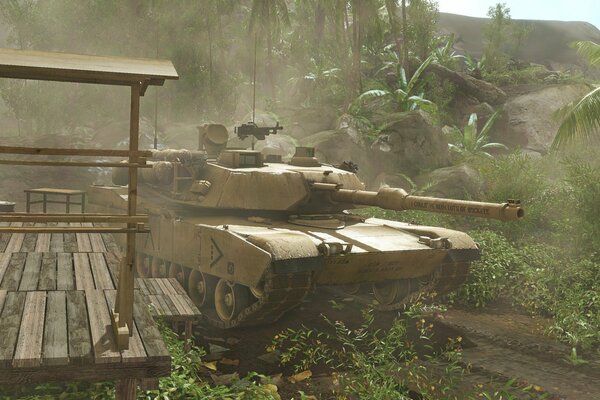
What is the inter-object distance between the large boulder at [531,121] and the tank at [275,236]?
1880 cm

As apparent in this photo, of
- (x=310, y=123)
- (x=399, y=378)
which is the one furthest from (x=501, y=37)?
(x=399, y=378)

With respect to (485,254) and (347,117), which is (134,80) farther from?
(347,117)

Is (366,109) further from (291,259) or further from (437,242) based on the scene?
(291,259)

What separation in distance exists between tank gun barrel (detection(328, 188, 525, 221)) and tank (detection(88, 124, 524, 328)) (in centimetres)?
1

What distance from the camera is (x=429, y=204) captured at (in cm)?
738

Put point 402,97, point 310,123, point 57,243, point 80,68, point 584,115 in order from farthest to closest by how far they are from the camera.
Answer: point 402,97 → point 310,123 → point 584,115 → point 57,243 → point 80,68

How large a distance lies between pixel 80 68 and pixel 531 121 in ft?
84.7

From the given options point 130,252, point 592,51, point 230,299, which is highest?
point 592,51

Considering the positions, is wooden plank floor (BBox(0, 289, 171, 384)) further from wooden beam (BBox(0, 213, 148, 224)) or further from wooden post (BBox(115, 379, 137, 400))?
wooden beam (BBox(0, 213, 148, 224))

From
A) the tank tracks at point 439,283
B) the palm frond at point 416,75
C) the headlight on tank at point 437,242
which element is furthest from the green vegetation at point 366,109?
the headlight on tank at point 437,242

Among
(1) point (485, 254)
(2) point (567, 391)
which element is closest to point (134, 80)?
(2) point (567, 391)

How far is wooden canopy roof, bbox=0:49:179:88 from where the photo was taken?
4.20 meters

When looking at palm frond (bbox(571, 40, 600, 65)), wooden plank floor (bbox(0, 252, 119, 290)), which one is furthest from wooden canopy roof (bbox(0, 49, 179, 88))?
palm frond (bbox(571, 40, 600, 65))

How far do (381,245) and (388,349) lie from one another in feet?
6.71
